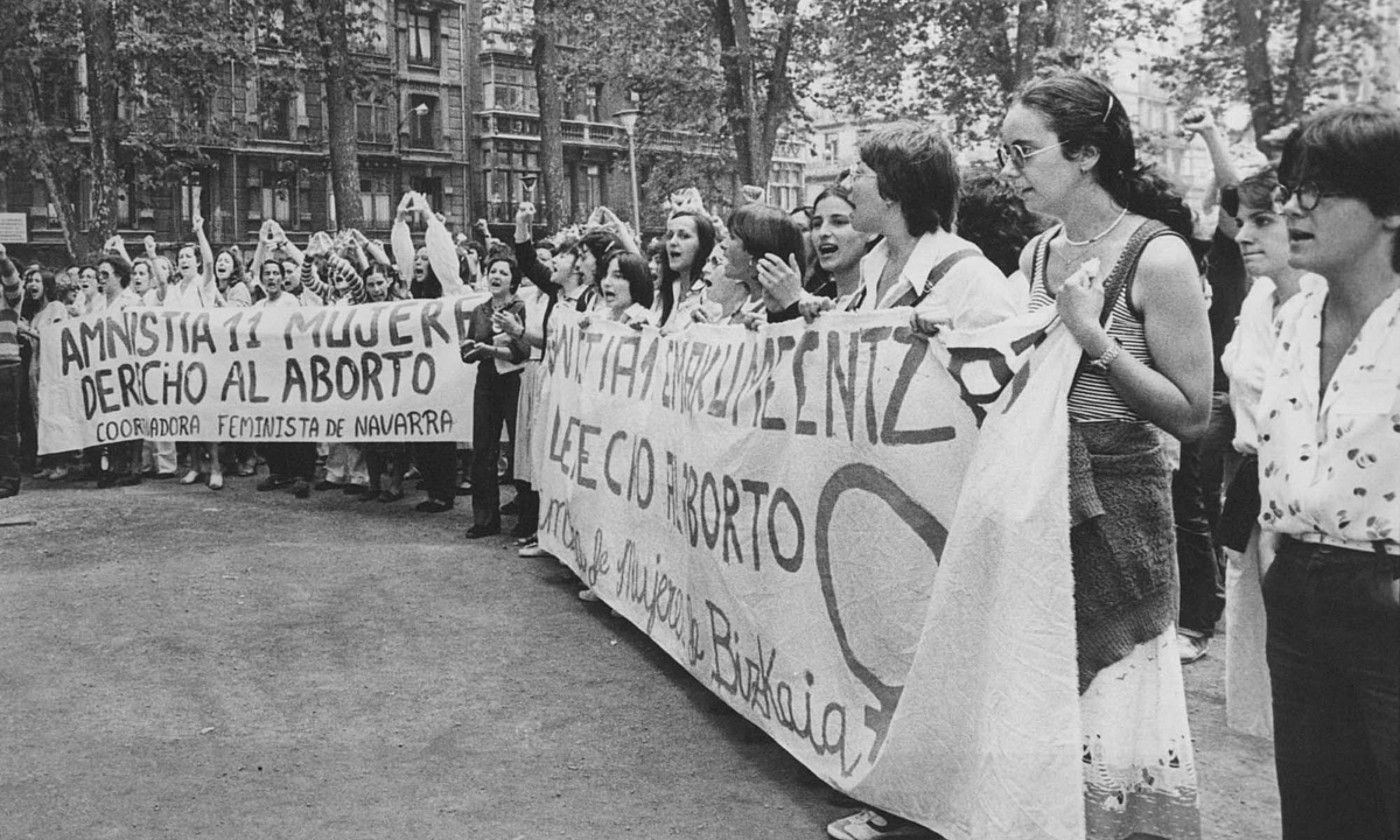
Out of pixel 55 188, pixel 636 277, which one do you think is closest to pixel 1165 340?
pixel 636 277

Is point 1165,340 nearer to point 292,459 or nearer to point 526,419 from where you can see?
point 526,419

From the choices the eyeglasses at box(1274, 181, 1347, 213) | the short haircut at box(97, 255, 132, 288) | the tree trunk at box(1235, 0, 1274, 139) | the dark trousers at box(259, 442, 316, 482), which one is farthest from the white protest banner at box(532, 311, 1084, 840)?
the tree trunk at box(1235, 0, 1274, 139)

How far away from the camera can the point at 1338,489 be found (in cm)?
245

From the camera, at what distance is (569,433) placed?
25.3ft

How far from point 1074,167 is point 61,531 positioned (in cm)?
885

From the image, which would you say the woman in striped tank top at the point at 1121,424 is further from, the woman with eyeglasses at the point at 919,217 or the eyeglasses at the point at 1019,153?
the woman with eyeglasses at the point at 919,217

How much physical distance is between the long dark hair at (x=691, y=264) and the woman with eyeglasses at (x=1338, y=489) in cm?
458

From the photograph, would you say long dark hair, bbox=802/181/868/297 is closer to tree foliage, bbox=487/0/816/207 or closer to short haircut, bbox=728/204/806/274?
short haircut, bbox=728/204/806/274

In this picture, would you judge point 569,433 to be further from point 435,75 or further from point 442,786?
point 435,75

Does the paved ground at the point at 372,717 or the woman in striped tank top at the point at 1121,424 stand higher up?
the woman in striped tank top at the point at 1121,424

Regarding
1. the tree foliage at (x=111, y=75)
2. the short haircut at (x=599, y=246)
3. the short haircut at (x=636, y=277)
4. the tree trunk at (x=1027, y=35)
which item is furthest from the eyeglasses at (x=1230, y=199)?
the tree foliage at (x=111, y=75)

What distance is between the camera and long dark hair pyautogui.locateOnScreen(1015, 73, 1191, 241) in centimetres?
326

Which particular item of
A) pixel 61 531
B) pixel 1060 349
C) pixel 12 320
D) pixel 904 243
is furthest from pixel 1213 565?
pixel 12 320

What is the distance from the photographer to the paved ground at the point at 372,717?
14.3 ft
